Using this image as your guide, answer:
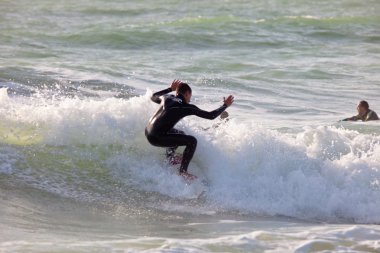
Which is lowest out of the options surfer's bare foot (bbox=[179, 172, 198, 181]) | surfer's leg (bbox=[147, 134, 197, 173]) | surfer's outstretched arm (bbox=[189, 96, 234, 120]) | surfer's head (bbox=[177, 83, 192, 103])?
surfer's bare foot (bbox=[179, 172, 198, 181])

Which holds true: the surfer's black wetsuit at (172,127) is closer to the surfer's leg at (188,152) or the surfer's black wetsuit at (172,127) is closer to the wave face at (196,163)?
the surfer's leg at (188,152)

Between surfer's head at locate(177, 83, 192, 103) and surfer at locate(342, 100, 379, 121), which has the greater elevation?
surfer's head at locate(177, 83, 192, 103)

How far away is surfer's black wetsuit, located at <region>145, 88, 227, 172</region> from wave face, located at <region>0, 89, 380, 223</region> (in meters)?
0.44

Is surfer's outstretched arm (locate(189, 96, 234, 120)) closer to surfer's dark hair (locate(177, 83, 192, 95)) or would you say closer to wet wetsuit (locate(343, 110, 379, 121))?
surfer's dark hair (locate(177, 83, 192, 95))

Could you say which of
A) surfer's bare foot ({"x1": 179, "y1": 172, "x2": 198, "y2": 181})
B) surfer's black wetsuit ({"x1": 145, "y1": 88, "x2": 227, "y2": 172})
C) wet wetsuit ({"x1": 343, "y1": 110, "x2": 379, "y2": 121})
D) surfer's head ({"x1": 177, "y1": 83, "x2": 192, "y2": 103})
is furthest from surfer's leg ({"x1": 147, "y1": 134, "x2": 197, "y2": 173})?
wet wetsuit ({"x1": 343, "y1": 110, "x2": 379, "y2": 121})

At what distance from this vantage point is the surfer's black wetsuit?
941 cm

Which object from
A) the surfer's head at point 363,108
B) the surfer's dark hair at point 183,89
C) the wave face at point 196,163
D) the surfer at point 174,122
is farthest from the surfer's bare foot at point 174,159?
the surfer's head at point 363,108

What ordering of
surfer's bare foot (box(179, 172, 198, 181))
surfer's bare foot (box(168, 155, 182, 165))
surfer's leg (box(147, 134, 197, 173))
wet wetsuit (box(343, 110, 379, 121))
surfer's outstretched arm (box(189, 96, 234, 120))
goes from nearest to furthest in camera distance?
1. surfer's outstretched arm (box(189, 96, 234, 120))
2. surfer's leg (box(147, 134, 197, 173))
3. surfer's bare foot (box(179, 172, 198, 181))
4. surfer's bare foot (box(168, 155, 182, 165))
5. wet wetsuit (box(343, 110, 379, 121))

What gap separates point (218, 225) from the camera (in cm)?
838

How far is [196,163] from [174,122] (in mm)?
967

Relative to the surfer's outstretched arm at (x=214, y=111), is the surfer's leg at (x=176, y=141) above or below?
below

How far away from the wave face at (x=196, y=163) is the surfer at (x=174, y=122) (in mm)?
436

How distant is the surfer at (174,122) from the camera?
941 cm

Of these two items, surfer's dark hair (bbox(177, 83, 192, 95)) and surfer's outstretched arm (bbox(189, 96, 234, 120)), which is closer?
surfer's outstretched arm (bbox(189, 96, 234, 120))
